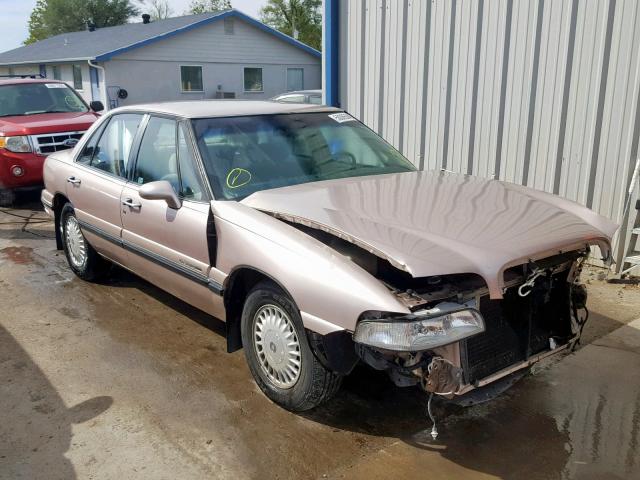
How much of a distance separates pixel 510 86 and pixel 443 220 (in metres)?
3.70

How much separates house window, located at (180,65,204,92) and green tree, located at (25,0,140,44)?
2991cm

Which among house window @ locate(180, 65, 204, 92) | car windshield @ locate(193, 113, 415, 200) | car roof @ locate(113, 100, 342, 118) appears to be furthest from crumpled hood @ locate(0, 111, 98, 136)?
house window @ locate(180, 65, 204, 92)

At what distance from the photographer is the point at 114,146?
507 cm

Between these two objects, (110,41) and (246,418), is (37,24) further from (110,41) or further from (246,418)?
(246,418)

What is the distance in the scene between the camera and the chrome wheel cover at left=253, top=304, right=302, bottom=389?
3.37m

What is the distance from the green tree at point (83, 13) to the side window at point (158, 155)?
52475 millimetres

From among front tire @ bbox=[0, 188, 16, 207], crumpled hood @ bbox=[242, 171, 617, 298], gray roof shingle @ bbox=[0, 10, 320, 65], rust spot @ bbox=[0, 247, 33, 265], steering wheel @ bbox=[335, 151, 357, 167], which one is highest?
gray roof shingle @ bbox=[0, 10, 320, 65]

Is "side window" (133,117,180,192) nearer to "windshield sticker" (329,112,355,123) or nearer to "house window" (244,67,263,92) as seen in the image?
"windshield sticker" (329,112,355,123)

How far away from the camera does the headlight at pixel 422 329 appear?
8.96 ft

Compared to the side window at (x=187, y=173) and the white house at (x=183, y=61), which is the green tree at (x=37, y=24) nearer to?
the white house at (x=183, y=61)

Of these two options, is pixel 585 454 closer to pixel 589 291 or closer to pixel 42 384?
pixel 589 291

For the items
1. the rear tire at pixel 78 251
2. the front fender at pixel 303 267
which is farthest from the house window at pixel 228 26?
the front fender at pixel 303 267

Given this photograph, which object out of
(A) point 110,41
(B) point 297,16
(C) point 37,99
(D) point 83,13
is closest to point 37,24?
(D) point 83,13

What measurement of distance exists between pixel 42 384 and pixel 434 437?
2.53 m
